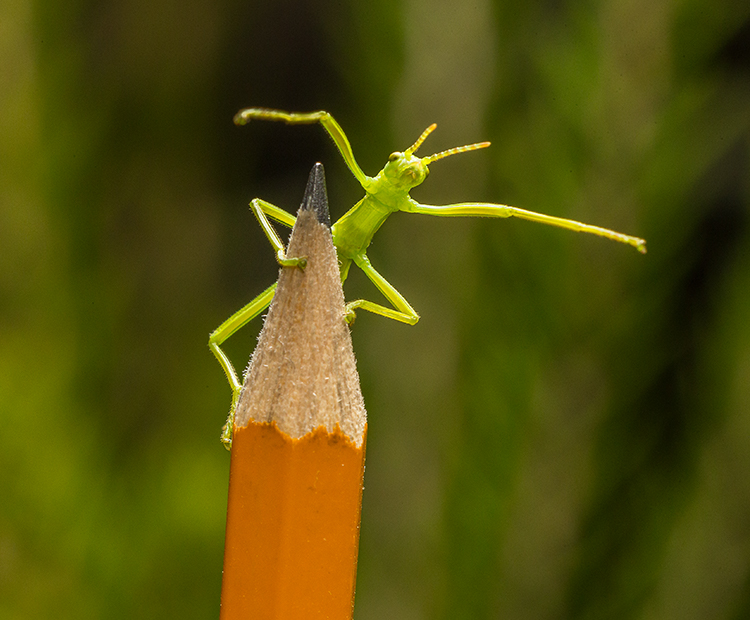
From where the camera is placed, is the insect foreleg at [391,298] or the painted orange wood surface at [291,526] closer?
→ the painted orange wood surface at [291,526]

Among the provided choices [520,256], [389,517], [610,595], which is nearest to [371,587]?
[389,517]

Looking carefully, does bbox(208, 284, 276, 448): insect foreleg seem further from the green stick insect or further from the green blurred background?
the green blurred background

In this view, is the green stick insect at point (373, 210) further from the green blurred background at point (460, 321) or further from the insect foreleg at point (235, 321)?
Result: the green blurred background at point (460, 321)

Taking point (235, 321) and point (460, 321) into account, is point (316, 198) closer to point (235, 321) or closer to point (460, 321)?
point (235, 321)

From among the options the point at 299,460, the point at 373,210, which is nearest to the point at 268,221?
the point at 373,210

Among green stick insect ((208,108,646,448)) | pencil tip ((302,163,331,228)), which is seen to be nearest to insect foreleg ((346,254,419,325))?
green stick insect ((208,108,646,448))

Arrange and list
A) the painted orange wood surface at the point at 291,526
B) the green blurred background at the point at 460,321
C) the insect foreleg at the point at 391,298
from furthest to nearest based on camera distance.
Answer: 1. the green blurred background at the point at 460,321
2. the insect foreleg at the point at 391,298
3. the painted orange wood surface at the point at 291,526

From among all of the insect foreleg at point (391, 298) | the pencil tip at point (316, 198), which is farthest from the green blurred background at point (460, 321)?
the pencil tip at point (316, 198)
